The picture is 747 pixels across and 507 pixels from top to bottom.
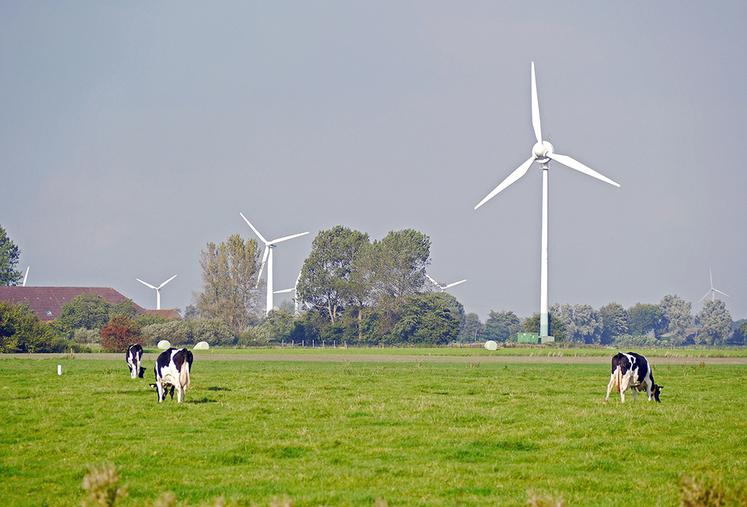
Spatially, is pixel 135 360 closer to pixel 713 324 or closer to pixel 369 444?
pixel 369 444

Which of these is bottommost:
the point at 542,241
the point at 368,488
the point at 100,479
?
the point at 368,488

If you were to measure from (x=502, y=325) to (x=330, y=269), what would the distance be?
253 ft

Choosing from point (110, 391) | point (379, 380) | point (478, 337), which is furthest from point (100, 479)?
point (478, 337)

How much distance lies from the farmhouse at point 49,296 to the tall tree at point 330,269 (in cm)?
1774

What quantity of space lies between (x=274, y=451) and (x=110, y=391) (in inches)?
538

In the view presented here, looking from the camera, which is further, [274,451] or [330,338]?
[330,338]

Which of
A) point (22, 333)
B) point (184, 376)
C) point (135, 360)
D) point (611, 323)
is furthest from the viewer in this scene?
point (611, 323)

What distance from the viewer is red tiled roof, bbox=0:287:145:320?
11994 cm

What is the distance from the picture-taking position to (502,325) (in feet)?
618

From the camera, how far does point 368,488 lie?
13.9 metres

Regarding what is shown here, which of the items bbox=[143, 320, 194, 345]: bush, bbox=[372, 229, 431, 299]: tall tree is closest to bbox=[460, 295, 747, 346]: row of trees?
bbox=[372, 229, 431, 299]: tall tree

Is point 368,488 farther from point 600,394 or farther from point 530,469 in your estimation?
point 600,394

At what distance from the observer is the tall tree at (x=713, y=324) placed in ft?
601

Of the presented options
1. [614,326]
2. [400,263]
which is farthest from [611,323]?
[400,263]
